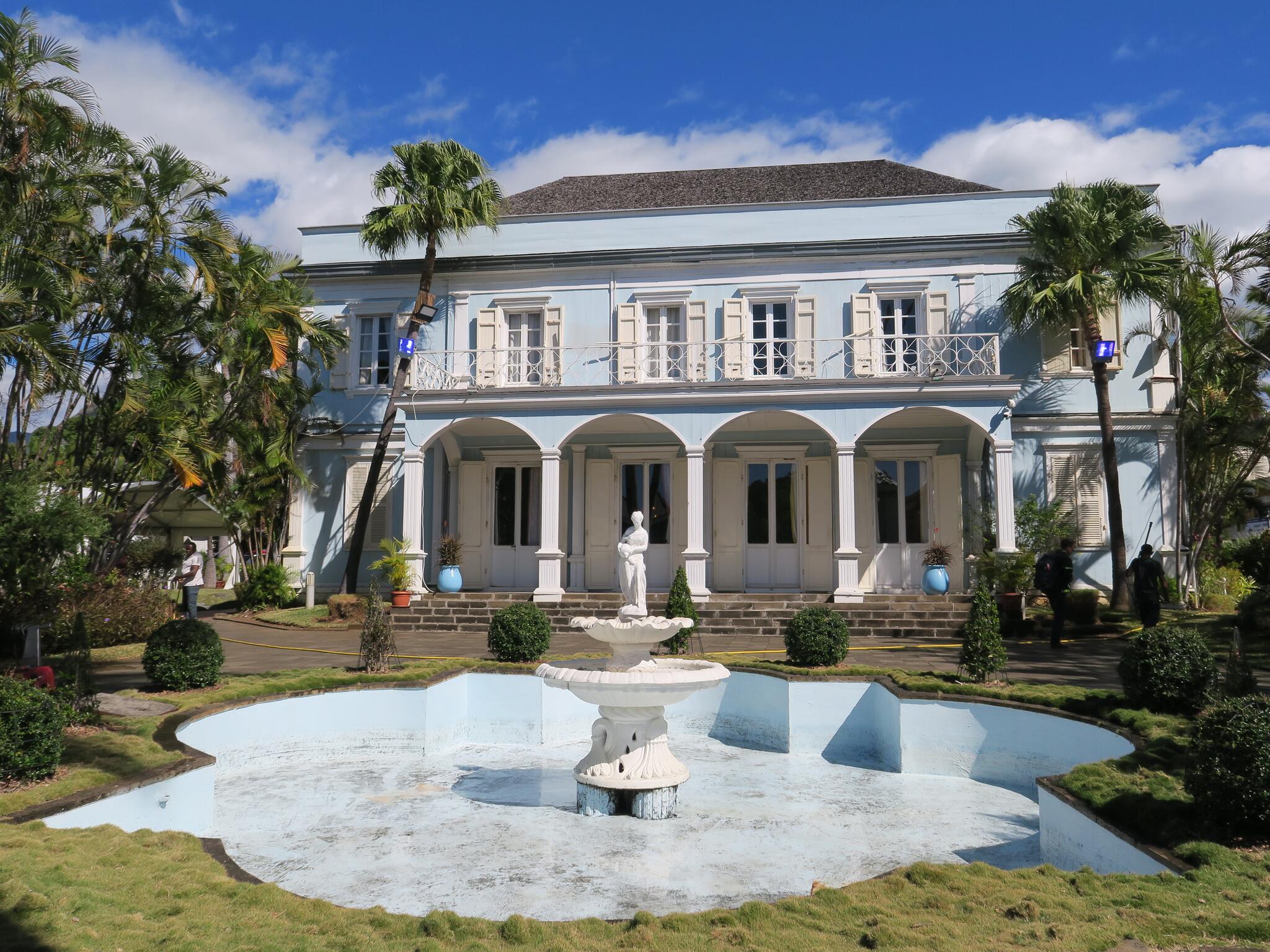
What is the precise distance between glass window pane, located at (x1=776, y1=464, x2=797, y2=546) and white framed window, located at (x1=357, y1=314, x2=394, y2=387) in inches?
367

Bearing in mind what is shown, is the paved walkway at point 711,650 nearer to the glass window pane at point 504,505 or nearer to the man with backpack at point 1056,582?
the man with backpack at point 1056,582

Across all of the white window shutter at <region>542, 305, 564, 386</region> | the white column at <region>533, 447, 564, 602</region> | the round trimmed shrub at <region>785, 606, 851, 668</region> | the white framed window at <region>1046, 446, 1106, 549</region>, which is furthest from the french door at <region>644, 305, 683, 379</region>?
the round trimmed shrub at <region>785, 606, 851, 668</region>

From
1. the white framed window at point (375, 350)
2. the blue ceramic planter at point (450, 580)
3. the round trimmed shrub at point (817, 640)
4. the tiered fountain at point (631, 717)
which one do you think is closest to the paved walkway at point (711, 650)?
the round trimmed shrub at point (817, 640)

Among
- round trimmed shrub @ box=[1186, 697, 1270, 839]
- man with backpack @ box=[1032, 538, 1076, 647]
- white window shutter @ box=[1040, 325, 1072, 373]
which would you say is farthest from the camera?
white window shutter @ box=[1040, 325, 1072, 373]

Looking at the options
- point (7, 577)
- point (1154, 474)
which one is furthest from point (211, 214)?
point (1154, 474)

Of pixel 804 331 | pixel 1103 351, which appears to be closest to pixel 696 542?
pixel 804 331

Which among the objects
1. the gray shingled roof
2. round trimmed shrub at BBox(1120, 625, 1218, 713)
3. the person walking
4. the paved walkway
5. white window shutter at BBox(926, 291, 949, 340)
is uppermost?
the gray shingled roof

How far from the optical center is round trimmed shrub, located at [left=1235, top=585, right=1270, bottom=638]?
1481 cm

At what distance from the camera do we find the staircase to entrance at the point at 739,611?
55.6 ft

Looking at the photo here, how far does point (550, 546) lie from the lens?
1884 cm

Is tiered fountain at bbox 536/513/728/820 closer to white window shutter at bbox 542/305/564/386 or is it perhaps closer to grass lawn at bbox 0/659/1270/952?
grass lawn at bbox 0/659/1270/952

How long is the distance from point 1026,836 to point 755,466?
13.5m

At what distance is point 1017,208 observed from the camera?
69.3ft

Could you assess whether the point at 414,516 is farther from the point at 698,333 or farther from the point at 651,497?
the point at 698,333
